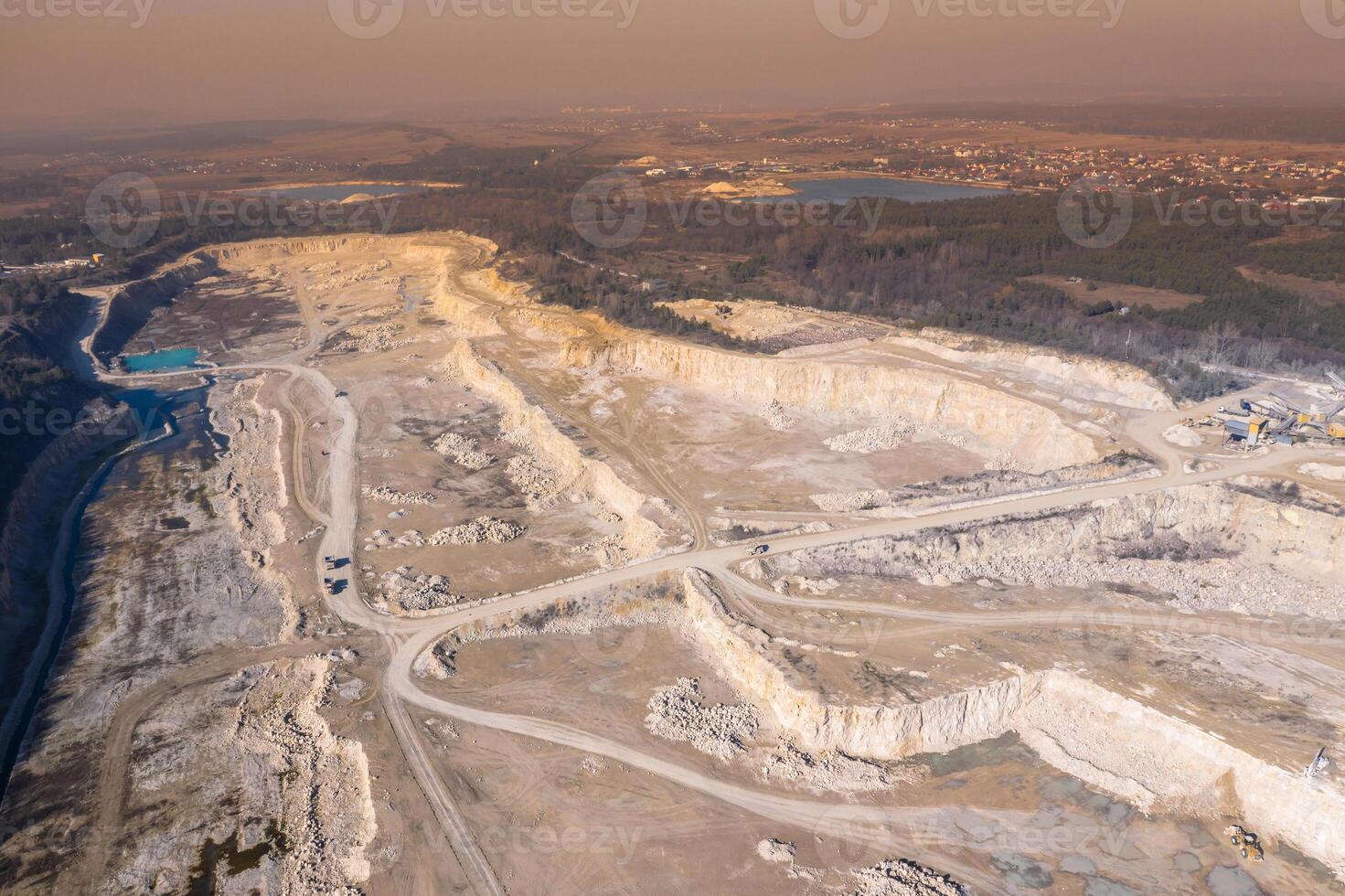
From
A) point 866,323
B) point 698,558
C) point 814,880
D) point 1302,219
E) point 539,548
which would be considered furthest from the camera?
point 1302,219

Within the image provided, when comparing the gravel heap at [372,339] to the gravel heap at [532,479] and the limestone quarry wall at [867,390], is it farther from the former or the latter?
the gravel heap at [532,479]

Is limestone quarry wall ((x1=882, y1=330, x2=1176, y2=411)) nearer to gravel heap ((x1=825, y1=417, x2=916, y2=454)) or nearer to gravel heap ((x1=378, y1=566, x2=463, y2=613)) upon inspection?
gravel heap ((x1=825, y1=417, x2=916, y2=454))

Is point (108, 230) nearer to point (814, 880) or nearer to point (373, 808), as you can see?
point (373, 808)

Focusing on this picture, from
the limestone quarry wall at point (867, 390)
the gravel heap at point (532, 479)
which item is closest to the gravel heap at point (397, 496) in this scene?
the gravel heap at point (532, 479)

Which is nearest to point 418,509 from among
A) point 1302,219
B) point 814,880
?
point 814,880

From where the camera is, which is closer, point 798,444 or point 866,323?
point 798,444

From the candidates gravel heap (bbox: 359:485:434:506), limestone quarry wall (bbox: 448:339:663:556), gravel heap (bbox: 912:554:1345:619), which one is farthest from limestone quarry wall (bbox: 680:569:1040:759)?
gravel heap (bbox: 359:485:434:506)
